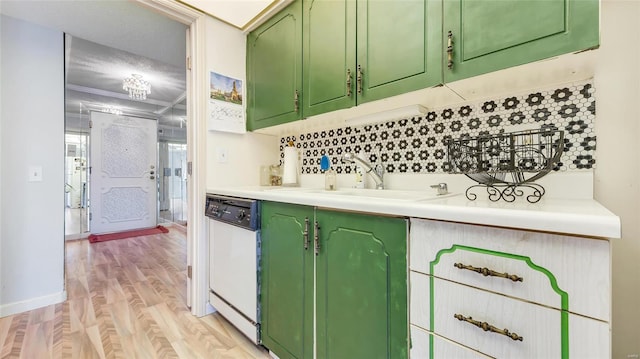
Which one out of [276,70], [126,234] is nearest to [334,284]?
[276,70]

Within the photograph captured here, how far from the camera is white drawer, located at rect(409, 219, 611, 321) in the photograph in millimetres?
586

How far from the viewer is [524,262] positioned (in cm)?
67

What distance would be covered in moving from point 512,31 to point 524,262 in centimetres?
79

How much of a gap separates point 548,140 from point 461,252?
71 cm

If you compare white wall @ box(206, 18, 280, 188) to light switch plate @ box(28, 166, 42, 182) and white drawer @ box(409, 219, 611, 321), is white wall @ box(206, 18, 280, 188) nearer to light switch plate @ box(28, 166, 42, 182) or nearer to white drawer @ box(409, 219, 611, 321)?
light switch plate @ box(28, 166, 42, 182)

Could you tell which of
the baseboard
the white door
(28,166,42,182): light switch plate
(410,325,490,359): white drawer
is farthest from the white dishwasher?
the white door

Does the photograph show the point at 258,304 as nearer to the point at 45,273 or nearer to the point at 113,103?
the point at 45,273

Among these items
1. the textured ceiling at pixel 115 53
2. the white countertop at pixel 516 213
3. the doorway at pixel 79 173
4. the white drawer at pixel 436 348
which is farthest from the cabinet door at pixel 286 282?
the doorway at pixel 79 173

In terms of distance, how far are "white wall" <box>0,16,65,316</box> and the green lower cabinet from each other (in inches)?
81.7

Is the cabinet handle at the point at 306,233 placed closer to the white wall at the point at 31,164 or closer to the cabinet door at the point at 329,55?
the cabinet door at the point at 329,55

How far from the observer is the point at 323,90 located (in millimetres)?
1567

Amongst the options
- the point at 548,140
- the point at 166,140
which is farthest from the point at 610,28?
the point at 166,140

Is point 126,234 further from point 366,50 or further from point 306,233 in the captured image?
point 366,50

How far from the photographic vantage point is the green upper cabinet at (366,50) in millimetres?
1144
